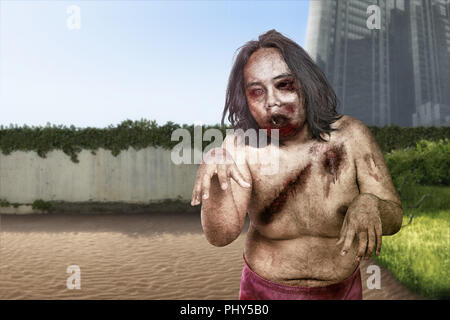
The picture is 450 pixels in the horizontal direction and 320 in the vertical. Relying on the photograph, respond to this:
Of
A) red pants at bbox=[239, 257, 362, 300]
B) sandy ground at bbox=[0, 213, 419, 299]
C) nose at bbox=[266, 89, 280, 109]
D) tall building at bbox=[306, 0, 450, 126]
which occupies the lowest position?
sandy ground at bbox=[0, 213, 419, 299]

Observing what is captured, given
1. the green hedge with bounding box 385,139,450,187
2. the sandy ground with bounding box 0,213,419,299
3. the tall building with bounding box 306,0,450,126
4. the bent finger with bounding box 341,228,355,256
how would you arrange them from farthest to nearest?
the tall building with bounding box 306,0,450,126, the green hedge with bounding box 385,139,450,187, the sandy ground with bounding box 0,213,419,299, the bent finger with bounding box 341,228,355,256

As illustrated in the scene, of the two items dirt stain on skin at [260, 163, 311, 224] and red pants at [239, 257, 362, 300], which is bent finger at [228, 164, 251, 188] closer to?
dirt stain on skin at [260, 163, 311, 224]

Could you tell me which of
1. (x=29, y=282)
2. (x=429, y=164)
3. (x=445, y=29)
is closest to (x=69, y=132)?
(x=29, y=282)

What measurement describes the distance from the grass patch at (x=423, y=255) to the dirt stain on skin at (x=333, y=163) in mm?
3619

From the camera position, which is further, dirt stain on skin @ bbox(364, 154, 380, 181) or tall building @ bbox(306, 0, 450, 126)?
tall building @ bbox(306, 0, 450, 126)

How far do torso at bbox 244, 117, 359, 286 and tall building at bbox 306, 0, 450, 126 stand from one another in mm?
24412

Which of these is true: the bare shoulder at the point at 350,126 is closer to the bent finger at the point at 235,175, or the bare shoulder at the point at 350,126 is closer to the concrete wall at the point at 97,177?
the bent finger at the point at 235,175

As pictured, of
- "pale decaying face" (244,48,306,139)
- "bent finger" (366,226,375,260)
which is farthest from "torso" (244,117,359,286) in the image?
"bent finger" (366,226,375,260)

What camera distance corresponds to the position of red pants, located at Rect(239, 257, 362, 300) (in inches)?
57.7

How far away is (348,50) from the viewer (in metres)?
25.9

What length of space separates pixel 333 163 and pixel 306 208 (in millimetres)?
212

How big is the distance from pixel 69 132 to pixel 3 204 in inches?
145

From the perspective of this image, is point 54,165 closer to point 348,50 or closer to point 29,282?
point 29,282

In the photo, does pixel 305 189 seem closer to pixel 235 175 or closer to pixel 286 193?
pixel 286 193
